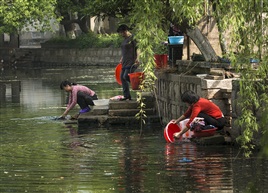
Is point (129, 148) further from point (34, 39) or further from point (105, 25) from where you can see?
point (34, 39)

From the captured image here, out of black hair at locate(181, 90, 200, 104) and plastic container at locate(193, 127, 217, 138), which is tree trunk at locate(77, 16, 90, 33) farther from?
black hair at locate(181, 90, 200, 104)

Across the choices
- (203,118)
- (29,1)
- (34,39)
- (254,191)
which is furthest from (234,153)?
(34,39)

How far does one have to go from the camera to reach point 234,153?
1778 cm

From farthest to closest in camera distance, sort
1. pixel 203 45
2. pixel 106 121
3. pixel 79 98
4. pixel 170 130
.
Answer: pixel 79 98
pixel 106 121
pixel 203 45
pixel 170 130

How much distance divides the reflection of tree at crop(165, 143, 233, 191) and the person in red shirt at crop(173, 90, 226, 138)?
0.53m

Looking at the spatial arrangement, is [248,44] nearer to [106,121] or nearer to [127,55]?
[127,55]

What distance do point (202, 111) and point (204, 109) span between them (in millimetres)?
63

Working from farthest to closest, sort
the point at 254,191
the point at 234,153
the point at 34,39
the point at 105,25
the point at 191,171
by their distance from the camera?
the point at 34,39
the point at 105,25
the point at 234,153
the point at 191,171
the point at 254,191

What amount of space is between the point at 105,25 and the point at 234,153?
62.3m

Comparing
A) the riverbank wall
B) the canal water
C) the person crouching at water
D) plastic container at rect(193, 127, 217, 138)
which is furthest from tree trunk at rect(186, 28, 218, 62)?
plastic container at rect(193, 127, 217, 138)

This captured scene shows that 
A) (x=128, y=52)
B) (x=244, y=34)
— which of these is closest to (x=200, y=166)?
(x=244, y=34)

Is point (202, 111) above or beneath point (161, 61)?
beneath

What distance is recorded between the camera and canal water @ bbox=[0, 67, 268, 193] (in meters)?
13.9

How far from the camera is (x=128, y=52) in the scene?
23.4 metres
